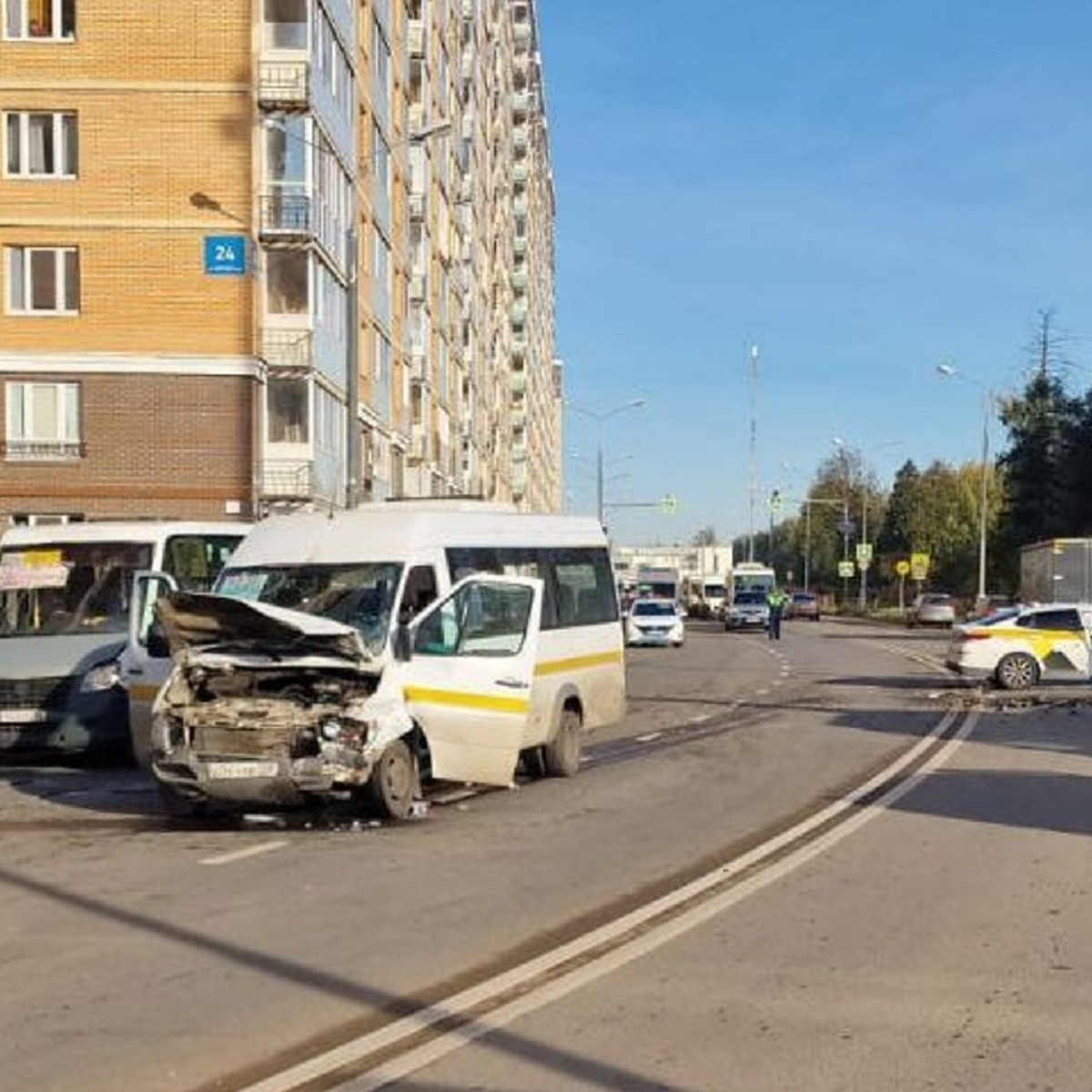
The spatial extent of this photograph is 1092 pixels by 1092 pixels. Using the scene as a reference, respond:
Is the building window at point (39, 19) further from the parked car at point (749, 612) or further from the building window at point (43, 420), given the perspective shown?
the parked car at point (749, 612)

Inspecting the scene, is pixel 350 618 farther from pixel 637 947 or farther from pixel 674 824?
pixel 637 947

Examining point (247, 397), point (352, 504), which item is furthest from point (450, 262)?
point (352, 504)

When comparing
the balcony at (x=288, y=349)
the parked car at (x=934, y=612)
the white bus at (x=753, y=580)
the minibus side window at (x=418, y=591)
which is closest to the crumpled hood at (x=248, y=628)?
the minibus side window at (x=418, y=591)

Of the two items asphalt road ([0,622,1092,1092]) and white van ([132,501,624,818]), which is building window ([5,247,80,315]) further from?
asphalt road ([0,622,1092,1092])

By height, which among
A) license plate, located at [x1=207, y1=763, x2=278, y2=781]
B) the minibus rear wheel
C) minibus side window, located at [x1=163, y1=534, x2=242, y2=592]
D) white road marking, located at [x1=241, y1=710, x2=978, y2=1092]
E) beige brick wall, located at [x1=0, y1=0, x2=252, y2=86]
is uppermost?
beige brick wall, located at [x1=0, y1=0, x2=252, y2=86]

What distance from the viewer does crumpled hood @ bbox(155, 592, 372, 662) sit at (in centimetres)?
1177

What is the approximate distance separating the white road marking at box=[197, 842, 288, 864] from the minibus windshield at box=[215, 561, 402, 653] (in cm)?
186

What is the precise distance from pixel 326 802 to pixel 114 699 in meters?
4.57

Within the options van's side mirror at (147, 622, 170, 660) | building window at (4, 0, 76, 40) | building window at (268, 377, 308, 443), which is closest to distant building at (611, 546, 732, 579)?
building window at (268, 377, 308, 443)

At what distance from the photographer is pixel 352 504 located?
27812 mm

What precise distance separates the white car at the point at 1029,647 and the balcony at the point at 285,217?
1673 cm

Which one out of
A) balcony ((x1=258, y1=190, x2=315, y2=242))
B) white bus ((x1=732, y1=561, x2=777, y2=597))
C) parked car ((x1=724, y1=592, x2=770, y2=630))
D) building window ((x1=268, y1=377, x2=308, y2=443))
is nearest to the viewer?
balcony ((x1=258, y1=190, x2=315, y2=242))

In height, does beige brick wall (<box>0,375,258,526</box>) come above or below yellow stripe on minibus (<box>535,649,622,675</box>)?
above

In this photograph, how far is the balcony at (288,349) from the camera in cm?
3591
